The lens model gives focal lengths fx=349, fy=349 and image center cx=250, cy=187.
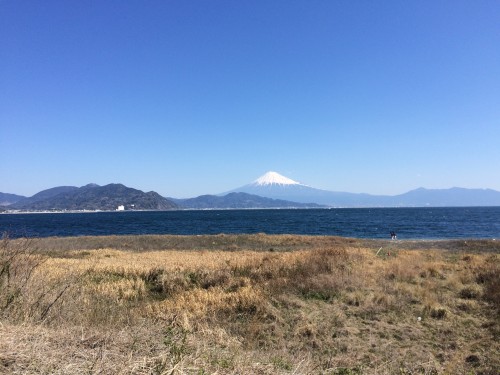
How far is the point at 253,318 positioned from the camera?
987 cm

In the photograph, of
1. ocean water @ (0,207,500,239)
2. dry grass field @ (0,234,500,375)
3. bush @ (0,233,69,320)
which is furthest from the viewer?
ocean water @ (0,207,500,239)

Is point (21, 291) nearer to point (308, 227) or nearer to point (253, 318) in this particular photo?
point (253, 318)

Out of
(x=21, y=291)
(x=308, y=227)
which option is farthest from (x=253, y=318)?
(x=308, y=227)

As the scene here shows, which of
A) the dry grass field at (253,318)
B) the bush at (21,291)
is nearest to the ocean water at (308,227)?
the dry grass field at (253,318)

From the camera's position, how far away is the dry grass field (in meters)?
4.26

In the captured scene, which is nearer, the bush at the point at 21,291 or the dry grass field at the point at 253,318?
the dry grass field at the point at 253,318

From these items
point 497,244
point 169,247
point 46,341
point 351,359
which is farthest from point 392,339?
point 497,244

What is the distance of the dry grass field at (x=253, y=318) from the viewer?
14.0 ft

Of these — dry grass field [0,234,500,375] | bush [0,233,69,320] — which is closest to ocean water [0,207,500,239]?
dry grass field [0,234,500,375]

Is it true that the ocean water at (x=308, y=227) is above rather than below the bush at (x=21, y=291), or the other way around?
below

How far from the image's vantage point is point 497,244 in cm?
3453

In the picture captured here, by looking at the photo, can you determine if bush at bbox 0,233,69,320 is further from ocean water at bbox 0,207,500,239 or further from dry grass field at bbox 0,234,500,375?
ocean water at bbox 0,207,500,239

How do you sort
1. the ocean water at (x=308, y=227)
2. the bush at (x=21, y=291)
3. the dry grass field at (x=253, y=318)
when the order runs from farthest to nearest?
the ocean water at (x=308, y=227) → the bush at (x=21, y=291) → the dry grass field at (x=253, y=318)

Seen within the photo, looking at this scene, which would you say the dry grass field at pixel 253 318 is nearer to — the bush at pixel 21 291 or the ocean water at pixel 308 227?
the bush at pixel 21 291
